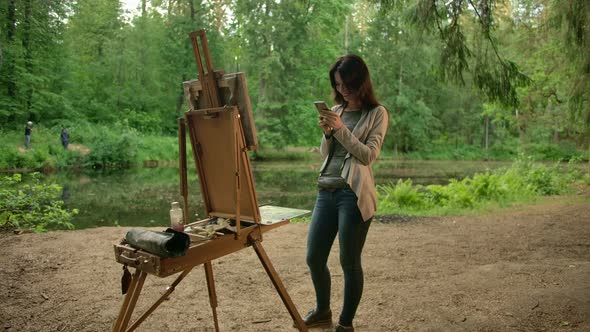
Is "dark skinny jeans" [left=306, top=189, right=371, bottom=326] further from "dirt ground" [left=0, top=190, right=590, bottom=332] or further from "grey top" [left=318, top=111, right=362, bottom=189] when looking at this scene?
"dirt ground" [left=0, top=190, right=590, bottom=332]

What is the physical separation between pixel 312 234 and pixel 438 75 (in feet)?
12.3

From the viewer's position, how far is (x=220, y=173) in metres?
2.62

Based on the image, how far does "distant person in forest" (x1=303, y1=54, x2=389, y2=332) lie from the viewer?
2648 mm

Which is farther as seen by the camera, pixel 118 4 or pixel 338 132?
pixel 118 4

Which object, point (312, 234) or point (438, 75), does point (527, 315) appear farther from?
point (438, 75)

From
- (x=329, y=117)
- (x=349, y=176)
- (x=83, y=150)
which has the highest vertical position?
(x=329, y=117)

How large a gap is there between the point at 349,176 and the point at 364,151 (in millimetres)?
180

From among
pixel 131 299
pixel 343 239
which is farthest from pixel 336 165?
pixel 131 299

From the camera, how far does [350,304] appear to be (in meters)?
2.80

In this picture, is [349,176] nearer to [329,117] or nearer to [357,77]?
[329,117]

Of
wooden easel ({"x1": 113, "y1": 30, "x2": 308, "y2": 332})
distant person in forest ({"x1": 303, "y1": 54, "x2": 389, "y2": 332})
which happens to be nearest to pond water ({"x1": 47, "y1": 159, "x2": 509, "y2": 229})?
wooden easel ({"x1": 113, "y1": 30, "x2": 308, "y2": 332})

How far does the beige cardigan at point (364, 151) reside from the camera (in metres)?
2.61

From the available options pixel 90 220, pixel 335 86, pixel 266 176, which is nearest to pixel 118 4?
pixel 266 176

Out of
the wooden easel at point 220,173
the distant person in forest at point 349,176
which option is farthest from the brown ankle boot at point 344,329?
the wooden easel at point 220,173
